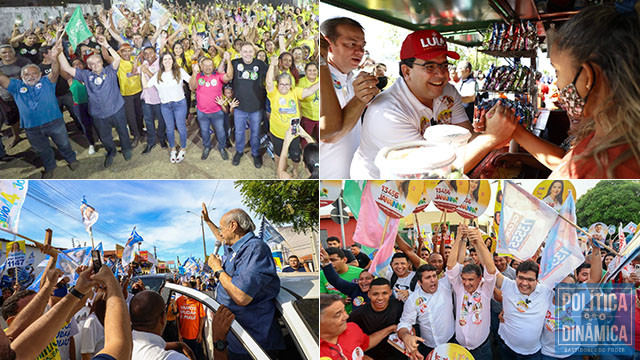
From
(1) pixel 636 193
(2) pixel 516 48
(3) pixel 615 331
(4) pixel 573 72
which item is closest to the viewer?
(4) pixel 573 72

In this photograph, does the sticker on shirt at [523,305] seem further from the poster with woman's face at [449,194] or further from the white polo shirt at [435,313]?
the poster with woman's face at [449,194]

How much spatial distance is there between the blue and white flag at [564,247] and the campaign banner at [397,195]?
0.66m

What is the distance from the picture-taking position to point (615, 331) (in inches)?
85.7

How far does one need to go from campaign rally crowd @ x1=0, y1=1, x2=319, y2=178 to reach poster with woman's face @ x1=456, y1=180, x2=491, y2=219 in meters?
0.74

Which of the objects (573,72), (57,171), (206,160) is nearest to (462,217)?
(573,72)

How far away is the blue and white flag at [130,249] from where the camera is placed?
230cm

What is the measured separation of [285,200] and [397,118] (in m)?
0.69

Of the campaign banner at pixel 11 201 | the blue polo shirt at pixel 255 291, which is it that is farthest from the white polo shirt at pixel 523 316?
the campaign banner at pixel 11 201

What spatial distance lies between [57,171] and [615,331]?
9.27 feet

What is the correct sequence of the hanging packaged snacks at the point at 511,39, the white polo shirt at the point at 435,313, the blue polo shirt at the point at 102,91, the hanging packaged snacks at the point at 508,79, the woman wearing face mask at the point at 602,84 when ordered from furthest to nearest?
the hanging packaged snacks at the point at 511,39, the hanging packaged snacks at the point at 508,79, the white polo shirt at the point at 435,313, the blue polo shirt at the point at 102,91, the woman wearing face mask at the point at 602,84

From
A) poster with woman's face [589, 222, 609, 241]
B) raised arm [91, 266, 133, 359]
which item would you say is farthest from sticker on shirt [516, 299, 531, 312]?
raised arm [91, 266, 133, 359]

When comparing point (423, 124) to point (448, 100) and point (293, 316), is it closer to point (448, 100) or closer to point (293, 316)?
point (448, 100)

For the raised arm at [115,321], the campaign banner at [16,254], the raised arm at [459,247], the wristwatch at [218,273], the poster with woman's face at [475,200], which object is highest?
the poster with woman's face at [475,200]

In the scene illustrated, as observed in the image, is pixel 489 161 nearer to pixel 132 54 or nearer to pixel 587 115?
pixel 587 115
